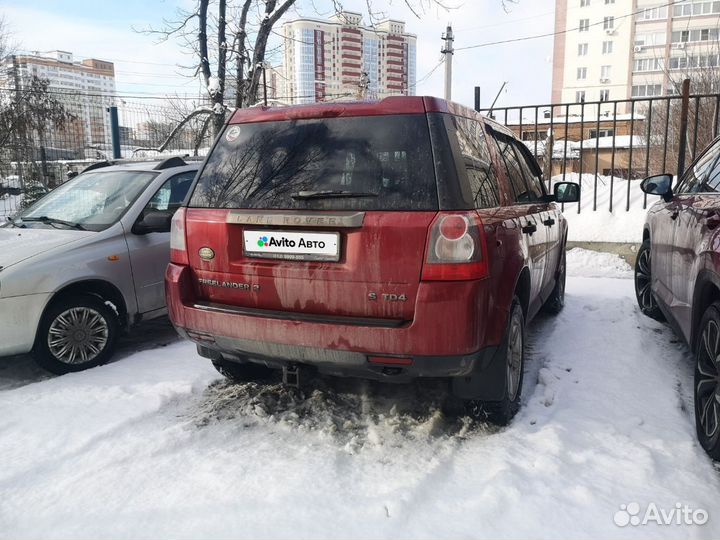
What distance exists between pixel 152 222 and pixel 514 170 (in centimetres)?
287

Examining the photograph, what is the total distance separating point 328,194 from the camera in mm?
2688

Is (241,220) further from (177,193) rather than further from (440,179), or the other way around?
(177,193)

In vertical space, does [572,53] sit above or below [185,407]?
above

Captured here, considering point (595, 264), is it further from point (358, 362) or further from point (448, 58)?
point (448, 58)

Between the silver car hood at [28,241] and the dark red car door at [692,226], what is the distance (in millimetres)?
4280

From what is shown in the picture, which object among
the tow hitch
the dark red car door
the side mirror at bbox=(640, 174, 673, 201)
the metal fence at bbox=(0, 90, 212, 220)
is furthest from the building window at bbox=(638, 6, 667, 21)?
the tow hitch

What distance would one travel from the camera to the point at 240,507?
7.68ft

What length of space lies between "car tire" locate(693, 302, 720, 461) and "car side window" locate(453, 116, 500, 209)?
123 cm

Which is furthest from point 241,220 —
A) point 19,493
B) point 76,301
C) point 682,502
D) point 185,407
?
point 682,502

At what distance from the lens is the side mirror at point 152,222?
4441 mm

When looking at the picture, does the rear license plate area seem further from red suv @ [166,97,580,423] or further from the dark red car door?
the dark red car door

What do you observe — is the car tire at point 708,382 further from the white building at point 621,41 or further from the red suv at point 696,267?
the white building at point 621,41

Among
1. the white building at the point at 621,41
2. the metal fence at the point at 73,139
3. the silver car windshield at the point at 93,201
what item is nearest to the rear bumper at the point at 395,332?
the silver car windshield at the point at 93,201

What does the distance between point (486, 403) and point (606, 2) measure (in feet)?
235
